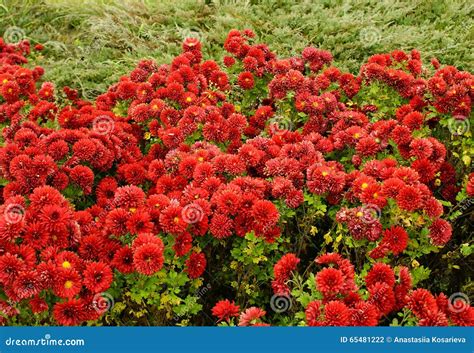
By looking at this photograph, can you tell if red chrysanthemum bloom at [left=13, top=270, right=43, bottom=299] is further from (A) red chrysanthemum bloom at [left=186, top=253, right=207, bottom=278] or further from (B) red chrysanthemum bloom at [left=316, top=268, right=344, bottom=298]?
(B) red chrysanthemum bloom at [left=316, top=268, right=344, bottom=298]

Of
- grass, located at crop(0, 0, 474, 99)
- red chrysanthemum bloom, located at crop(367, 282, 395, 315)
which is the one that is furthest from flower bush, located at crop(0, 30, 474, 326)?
grass, located at crop(0, 0, 474, 99)

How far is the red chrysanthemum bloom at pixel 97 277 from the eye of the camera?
2391 millimetres

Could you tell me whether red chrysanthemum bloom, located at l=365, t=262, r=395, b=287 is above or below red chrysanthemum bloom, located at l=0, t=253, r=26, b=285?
above

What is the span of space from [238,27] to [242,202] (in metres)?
3.25

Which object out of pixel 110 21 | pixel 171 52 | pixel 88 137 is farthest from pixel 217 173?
pixel 110 21

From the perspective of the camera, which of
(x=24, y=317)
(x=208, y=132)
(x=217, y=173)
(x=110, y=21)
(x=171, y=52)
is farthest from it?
(x=110, y=21)

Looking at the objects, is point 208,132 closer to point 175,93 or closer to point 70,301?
point 175,93

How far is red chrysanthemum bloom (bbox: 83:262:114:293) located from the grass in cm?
314

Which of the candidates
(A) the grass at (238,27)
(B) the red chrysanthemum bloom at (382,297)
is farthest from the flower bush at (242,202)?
(A) the grass at (238,27)

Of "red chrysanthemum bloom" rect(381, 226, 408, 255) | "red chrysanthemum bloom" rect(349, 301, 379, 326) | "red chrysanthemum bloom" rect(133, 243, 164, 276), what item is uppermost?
"red chrysanthemum bloom" rect(381, 226, 408, 255)

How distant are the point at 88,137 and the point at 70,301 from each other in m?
1.00

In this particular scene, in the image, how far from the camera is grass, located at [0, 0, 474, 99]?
5.32m

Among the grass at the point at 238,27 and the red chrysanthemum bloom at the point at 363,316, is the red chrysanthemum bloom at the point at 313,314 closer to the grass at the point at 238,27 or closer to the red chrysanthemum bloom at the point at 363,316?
the red chrysanthemum bloom at the point at 363,316

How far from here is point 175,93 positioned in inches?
141
